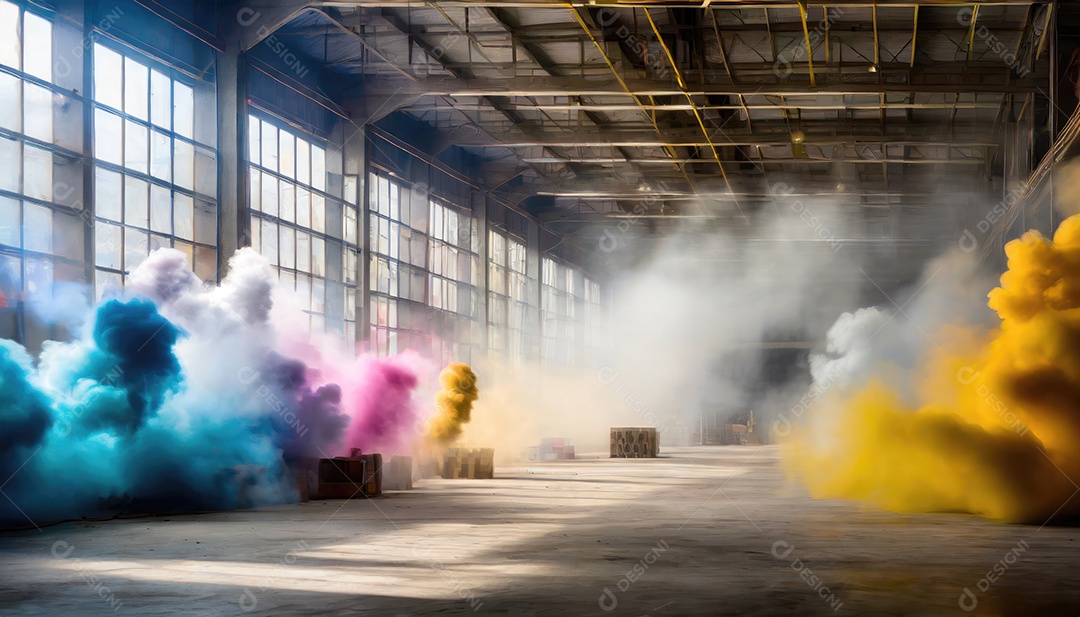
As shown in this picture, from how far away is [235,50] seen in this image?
23672mm

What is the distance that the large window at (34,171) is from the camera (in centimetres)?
1741

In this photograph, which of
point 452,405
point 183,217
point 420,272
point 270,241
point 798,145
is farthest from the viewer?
point 420,272

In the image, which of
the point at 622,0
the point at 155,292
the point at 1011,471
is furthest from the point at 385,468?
the point at 1011,471

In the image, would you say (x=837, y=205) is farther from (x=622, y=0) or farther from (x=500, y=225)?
(x=622, y=0)

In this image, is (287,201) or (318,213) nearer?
(287,201)

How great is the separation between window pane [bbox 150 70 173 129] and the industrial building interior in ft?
0.22

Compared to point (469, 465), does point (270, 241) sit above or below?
above

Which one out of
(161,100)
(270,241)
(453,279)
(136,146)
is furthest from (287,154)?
(453,279)

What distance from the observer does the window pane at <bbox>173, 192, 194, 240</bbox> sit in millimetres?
22312

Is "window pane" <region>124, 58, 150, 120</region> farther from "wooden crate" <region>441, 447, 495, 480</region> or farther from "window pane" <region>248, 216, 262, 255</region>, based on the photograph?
"wooden crate" <region>441, 447, 495, 480</region>

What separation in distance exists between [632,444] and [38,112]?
3028cm

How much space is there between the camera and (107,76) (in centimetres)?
2023

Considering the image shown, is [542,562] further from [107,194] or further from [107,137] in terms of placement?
[107,137]

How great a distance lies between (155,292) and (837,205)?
3477 cm
